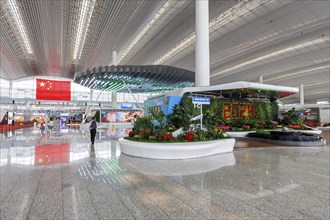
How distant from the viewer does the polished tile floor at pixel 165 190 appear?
3.13 meters

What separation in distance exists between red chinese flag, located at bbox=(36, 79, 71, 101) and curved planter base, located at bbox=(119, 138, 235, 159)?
2610 cm

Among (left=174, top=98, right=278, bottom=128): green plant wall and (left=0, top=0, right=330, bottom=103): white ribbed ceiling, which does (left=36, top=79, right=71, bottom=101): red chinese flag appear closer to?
(left=0, top=0, right=330, bottom=103): white ribbed ceiling

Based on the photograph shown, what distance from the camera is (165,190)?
13.4ft

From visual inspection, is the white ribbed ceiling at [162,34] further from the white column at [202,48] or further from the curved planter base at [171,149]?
the curved planter base at [171,149]

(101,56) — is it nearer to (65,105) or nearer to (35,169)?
(65,105)

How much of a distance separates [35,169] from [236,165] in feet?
20.7

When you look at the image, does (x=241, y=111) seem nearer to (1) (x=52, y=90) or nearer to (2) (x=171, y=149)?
(2) (x=171, y=149)

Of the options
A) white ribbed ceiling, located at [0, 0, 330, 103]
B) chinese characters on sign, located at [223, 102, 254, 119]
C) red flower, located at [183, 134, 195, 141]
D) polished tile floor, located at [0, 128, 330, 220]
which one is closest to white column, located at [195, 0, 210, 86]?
chinese characters on sign, located at [223, 102, 254, 119]

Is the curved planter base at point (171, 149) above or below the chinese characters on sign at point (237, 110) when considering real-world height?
below

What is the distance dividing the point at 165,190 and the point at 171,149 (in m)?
3.13

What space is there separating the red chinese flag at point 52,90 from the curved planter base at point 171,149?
26098mm

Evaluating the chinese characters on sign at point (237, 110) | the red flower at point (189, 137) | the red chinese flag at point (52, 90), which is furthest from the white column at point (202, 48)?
the red chinese flag at point (52, 90)

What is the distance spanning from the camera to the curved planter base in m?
7.23

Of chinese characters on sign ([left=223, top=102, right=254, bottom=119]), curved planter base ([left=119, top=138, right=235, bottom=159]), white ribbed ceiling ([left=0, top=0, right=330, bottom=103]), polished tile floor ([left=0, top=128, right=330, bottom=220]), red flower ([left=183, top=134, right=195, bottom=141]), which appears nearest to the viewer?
polished tile floor ([left=0, top=128, right=330, bottom=220])
